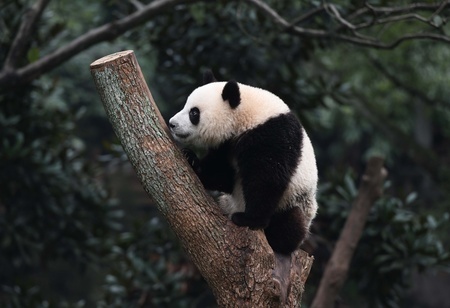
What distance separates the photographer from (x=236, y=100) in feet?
11.8

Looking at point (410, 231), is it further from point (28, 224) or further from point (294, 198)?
point (28, 224)

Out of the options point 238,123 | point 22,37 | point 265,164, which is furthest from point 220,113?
point 22,37

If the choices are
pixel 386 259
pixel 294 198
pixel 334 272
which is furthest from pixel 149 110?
pixel 386 259

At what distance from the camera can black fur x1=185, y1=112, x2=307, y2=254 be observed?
340 cm

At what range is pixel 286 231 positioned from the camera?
3588mm

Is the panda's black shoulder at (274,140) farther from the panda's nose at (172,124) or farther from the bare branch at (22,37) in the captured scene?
the bare branch at (22,37)

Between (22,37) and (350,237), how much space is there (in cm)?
312

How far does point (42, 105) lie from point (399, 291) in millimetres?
3818

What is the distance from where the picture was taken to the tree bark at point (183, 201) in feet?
10.4

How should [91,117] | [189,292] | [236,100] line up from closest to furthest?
1. [236,100]
2. [189,292]
3. [91,117]

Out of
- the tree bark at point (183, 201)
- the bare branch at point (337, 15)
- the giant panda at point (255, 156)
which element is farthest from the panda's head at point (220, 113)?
the bare branch at point (337, 15)

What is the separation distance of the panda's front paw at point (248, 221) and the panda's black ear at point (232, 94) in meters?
0.63

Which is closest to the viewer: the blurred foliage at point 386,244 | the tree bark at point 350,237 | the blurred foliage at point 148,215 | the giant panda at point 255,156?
the giant panda at point 255,156

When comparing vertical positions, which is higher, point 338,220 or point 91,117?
point 338,220
